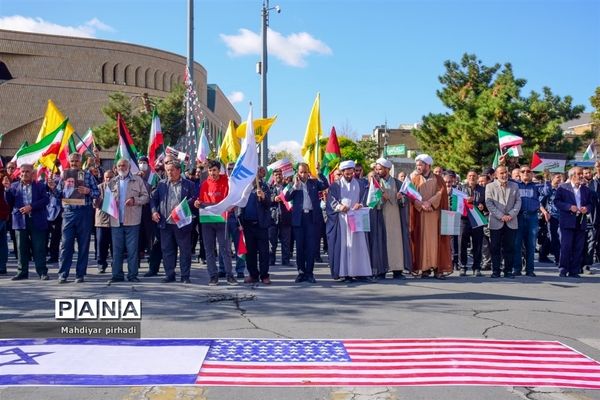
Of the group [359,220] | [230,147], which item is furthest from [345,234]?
[230,147]

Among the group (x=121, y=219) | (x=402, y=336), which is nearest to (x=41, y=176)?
(x=121, y=219)

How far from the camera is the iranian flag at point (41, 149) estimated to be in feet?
40.4

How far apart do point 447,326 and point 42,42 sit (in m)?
56.2

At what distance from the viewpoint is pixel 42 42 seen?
181 ft

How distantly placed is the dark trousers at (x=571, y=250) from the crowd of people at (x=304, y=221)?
0.02 m

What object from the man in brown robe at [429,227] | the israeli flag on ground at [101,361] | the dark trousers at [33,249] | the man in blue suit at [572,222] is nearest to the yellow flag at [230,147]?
the man in brown robe at [429,227]

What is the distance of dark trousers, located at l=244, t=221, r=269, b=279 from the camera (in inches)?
411

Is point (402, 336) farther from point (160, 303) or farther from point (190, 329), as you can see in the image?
point (160, 303)

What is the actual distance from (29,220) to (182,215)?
2.87 m

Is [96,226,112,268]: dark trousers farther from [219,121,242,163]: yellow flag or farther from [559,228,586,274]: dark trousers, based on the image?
[559,228,586,274]: dark trousers

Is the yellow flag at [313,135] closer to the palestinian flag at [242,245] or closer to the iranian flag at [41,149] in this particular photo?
the palestinian flag at [242,245]

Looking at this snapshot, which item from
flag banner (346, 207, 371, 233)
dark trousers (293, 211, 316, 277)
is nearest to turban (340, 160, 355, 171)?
flag banner (346, 207, 371, 233)

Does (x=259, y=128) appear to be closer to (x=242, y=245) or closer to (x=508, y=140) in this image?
(x=242, y=245)

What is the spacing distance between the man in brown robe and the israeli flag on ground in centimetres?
626
